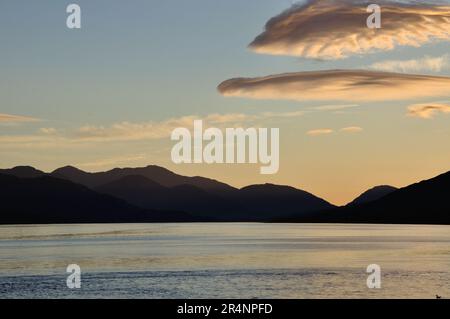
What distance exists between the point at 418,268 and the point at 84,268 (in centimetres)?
4926

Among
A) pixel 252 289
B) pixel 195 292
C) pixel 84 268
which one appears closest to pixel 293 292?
pixel 252 289

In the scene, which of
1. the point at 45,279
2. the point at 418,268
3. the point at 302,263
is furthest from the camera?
the point at 302,263

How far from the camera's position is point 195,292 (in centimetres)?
7338

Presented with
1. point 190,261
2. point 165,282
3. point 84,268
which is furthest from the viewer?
point 190,261

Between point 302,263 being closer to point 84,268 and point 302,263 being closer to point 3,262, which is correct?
point 84,268

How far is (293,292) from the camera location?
73438 millimetres

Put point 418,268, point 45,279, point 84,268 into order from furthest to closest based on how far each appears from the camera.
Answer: point 84,268 < point 418,268 < point 45,279

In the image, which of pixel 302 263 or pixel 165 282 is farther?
pixel 302 263
